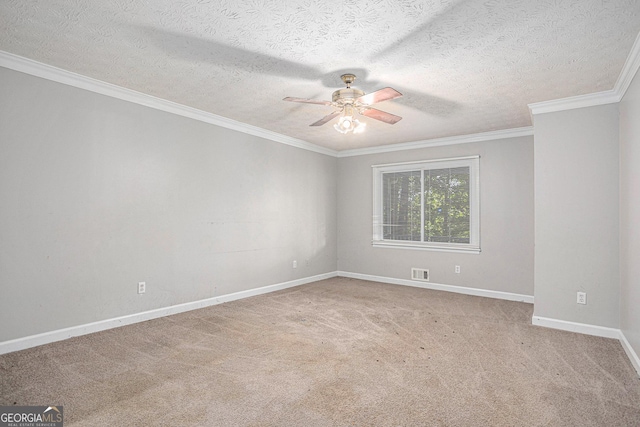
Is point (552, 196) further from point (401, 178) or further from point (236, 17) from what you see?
point (236, 17)

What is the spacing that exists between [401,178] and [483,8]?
4.05 meters

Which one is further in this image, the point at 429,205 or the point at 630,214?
the point at 429,205

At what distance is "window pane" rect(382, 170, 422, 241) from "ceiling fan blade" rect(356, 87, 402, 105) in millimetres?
3164

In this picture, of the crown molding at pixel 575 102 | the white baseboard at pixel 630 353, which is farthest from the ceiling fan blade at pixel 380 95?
the white baseboard at pixel 630 353

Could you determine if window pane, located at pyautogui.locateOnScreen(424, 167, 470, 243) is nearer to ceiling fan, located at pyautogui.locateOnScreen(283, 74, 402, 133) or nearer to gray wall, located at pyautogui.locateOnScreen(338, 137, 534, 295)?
gray wall, located at pyautogui.locateOnScreen(338, 137, 534, 295)

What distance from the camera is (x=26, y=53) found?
2789 mm

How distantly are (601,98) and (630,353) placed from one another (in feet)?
7.96

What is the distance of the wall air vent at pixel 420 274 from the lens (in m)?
5.69

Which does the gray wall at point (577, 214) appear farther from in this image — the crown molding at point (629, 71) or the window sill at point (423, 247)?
the window sill at point (423, 247)

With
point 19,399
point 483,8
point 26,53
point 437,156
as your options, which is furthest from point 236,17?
point 437,156

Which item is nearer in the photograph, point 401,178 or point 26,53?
point 26,53

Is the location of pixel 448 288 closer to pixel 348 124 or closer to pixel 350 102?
pixel 348 124

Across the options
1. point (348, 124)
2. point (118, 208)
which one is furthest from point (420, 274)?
point (118, 208)

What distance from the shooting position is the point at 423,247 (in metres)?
5.74
